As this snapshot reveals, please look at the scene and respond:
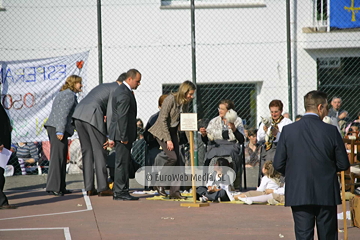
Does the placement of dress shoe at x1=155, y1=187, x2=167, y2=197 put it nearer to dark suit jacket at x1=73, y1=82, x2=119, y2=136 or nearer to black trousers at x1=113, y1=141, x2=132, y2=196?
black trousers at x1=113, y1=141, x2=132, y2=196

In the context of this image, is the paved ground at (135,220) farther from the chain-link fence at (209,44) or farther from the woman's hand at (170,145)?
the chain-link fence at (209,44)

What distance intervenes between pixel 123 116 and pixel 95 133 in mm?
842

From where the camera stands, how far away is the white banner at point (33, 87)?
1245 centimetres

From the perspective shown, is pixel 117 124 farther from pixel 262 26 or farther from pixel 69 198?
pixel 262 26

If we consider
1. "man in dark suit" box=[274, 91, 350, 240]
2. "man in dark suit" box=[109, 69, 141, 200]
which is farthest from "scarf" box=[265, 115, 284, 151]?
"man in dark suit" box=[274, 91, 350, 240]

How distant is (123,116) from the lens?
30.1ft

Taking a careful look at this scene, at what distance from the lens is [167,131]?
9.35 m

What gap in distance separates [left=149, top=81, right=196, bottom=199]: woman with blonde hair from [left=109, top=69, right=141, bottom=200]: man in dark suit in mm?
410

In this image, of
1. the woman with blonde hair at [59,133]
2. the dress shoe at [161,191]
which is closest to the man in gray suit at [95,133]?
the woman with blonde hair at [59,133]

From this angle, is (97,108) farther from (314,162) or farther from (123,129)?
(314,162)

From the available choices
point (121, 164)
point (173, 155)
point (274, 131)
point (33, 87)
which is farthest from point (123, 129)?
point (33, 87)

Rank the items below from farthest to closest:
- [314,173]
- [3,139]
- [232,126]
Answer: [232,126] < [3,139] < [314,173]

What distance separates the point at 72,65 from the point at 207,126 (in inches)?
126

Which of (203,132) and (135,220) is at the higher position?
(203,132)
